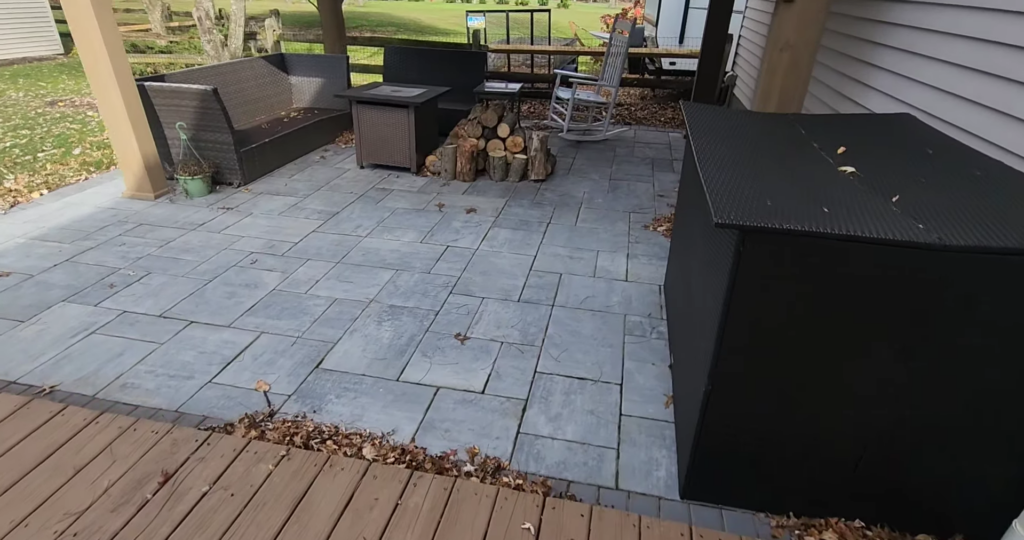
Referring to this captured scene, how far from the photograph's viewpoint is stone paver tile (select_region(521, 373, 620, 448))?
6.20ft

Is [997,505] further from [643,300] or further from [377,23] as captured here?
[377,23]

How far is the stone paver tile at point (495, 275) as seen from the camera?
278 cm

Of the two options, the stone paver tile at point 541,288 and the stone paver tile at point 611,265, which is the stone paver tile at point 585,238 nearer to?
the stone paver tile at point 611,265

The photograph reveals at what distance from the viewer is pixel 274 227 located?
347 cm

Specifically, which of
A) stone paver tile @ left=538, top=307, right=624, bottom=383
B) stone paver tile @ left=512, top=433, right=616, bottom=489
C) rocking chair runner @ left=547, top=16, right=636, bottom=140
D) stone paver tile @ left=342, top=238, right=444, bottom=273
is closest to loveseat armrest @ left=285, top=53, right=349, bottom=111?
rocking chair runner @ left=547, top=16, right=636, bottom=140

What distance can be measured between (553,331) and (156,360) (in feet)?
5.56

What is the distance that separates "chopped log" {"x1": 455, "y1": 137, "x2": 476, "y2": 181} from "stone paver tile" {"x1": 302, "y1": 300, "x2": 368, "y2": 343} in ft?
6.37

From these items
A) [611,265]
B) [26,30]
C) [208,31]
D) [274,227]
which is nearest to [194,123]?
[274,227]

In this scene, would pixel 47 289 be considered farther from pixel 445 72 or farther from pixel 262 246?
pixel 445 72

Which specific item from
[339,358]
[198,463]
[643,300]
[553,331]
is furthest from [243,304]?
[643,300]

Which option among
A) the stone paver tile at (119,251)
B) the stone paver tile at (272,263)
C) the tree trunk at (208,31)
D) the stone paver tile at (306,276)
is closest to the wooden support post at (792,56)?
the stone paver tile at (306,276)

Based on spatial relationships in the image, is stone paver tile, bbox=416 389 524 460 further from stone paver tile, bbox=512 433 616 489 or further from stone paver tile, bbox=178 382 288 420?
stone paver tile, bbox=178 382 288 420

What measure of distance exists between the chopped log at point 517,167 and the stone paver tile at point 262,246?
1.82m

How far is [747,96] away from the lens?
577 centimetres
